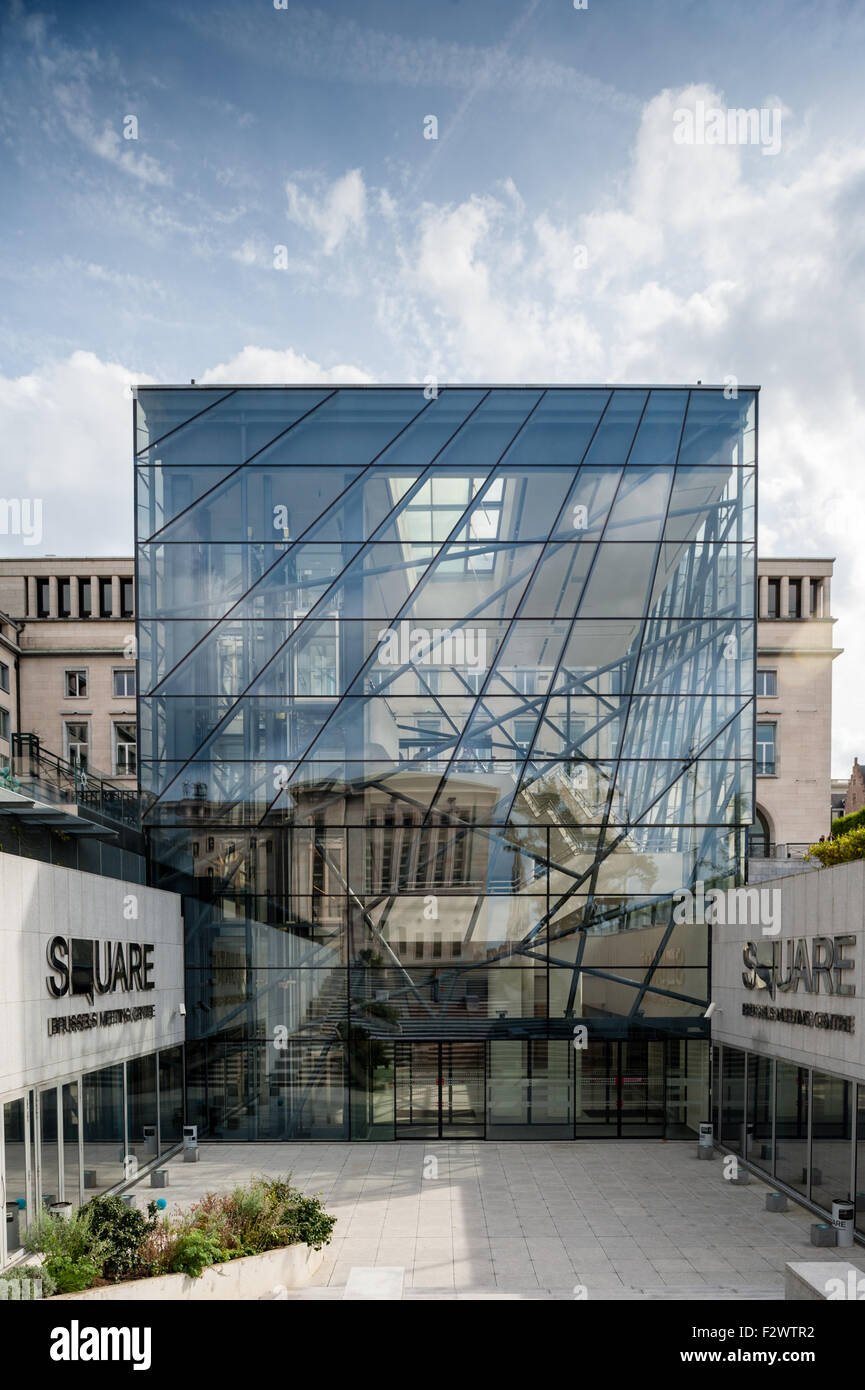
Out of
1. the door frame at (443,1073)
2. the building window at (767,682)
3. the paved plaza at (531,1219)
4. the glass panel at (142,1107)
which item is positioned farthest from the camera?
the building window at (767,682)

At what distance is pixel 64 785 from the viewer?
22.1 metres

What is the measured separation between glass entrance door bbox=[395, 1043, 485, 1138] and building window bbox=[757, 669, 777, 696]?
116 feet

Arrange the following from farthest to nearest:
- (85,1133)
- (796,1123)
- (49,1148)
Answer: (796,1123)
(85,1133)
(49,1148)

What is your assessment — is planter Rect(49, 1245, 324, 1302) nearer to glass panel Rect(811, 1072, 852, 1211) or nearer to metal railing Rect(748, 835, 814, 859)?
glass panel Rect(811, 1072, 852, 1211)

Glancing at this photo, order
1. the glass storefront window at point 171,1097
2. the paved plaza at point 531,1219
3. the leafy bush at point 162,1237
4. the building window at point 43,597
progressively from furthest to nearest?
the building window at point 43,597
the glass storefront window at point 171,1097
the paved plaza at point 531,1219
the leafy bush at point 162,1237

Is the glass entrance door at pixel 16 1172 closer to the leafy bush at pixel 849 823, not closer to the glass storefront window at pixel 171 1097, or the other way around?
the glass storefront window at pixel 171 1097

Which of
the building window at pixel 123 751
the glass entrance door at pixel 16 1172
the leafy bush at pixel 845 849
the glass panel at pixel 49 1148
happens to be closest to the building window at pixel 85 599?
the building window at pixel 123 751

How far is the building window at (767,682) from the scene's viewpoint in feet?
182

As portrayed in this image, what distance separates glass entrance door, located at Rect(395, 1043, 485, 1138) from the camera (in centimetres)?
2645

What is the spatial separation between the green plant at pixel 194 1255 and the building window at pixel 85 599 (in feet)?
169

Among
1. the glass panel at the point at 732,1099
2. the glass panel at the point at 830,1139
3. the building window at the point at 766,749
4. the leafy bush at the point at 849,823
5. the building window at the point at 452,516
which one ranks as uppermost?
the building window at the point at 452,516

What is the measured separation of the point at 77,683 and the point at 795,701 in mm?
40897

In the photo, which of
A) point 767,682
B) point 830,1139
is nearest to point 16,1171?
point 830,1139

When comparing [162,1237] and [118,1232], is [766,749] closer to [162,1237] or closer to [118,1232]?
[162,1237]
